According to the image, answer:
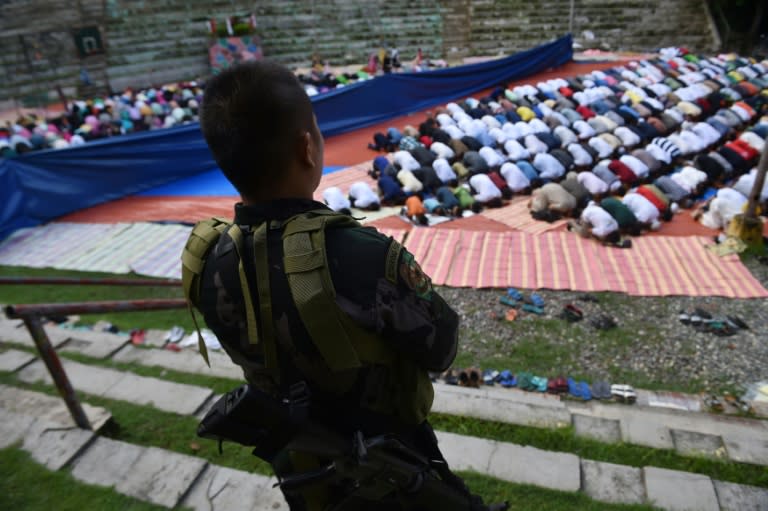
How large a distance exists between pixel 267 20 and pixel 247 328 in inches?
786

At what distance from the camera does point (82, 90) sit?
16078 millimetres

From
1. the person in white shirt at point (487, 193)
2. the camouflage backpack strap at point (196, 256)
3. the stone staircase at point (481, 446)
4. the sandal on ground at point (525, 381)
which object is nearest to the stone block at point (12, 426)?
the stone staircase at point (481, 446)

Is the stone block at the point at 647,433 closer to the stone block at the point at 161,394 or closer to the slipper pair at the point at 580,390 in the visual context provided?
the slipper pair at the point at 580,390

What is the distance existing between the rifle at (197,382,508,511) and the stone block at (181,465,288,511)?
3.58 feet

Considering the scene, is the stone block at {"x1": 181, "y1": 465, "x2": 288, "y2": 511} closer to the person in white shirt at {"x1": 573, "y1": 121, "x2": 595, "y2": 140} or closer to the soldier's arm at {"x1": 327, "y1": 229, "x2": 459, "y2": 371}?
the soldier's arm at {"x1": 327, "y1": 229, "x2": 459, "y2": 371}

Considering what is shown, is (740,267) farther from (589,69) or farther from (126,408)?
(589,69)

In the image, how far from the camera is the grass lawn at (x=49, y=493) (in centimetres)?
234

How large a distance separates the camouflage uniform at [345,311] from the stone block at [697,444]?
238cm

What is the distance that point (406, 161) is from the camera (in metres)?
8.58

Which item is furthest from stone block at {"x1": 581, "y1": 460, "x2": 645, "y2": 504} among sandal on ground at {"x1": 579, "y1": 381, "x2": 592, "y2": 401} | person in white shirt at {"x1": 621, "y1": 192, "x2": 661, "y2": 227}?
person in white shirt at {"x1": 621, "y1": 192, "x2": 661, "y2": 227}

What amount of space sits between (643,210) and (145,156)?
849 centimetres

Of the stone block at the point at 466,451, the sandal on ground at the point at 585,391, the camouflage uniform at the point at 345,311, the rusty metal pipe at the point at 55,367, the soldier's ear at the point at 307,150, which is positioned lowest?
the sandal on ground at the point at 585,391

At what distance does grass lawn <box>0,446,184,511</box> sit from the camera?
7.67 ft

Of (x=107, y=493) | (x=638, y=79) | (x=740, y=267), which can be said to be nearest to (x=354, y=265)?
(x=107, y=493)
